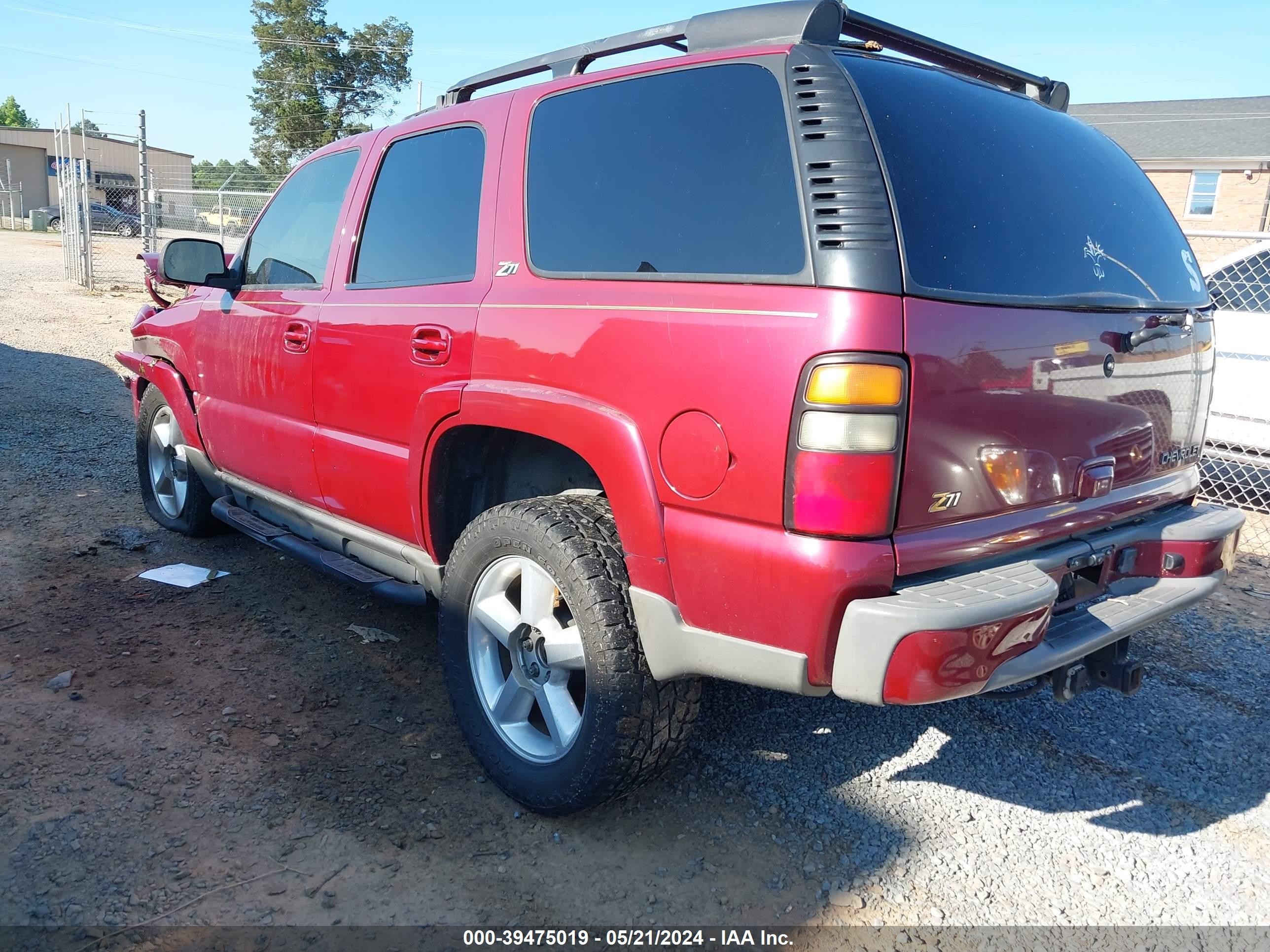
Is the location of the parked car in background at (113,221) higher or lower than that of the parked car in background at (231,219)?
higher

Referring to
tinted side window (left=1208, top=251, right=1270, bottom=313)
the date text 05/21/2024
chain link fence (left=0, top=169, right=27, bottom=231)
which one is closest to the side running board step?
the date text 05/21/2024

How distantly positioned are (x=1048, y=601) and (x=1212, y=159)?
3216 cm

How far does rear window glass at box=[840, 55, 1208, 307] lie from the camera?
2.20 meters

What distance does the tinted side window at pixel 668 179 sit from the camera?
225 centimetres

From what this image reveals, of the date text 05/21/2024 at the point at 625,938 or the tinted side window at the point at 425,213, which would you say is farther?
the tinted side window at the point at 425,213

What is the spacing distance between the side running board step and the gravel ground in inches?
15.4

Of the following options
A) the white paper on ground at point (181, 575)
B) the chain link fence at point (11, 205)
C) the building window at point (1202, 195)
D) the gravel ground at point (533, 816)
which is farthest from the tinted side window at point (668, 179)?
the chain link fence at point (11, 205)

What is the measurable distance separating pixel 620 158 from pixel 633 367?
675mm

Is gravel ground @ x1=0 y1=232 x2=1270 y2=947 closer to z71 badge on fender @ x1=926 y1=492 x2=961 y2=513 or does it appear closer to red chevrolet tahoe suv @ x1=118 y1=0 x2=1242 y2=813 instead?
red chevrolet tahoe suv @ x1=118 y1=0 x2=1242 y2=813

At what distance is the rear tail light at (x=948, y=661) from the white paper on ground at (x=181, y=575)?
364 centimetres

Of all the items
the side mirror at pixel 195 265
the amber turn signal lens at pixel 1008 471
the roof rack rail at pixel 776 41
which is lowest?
the amber turn signal lens at pixel 1008 471

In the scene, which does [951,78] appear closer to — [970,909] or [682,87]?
[682,87]

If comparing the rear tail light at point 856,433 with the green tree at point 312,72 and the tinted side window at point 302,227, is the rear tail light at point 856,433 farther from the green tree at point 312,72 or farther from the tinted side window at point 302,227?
the green tree at point 312,72

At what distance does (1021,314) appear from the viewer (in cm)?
229
